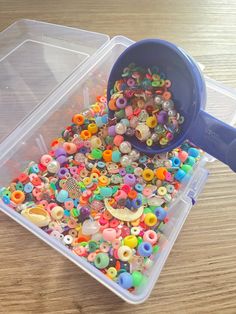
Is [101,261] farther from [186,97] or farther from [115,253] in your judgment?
[186,97]


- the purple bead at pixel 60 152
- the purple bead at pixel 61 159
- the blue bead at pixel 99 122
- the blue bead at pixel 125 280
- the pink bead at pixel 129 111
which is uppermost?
the pink bead at pixel 129 111

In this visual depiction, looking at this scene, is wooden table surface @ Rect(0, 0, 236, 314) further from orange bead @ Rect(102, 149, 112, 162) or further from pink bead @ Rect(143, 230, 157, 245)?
orange bead @ Rect(102, 149, 112, 162)

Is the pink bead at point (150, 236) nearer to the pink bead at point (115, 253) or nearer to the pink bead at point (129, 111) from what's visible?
the pink bead at point (115, 253)

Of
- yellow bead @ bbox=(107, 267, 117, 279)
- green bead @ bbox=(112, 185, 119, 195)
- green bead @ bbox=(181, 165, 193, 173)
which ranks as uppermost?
green bead @ bbox=(181, 165, 193, 173)

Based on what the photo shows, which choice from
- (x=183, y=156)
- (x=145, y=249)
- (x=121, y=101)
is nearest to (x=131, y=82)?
(x=121, y=101)

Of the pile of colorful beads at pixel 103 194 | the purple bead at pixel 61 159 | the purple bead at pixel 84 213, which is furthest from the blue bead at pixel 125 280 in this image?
the purple bead at pixel 61 159

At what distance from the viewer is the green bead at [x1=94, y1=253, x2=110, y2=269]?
0.43 metres

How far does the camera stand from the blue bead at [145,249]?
0.45 m

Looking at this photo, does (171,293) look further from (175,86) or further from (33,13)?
(33,13)

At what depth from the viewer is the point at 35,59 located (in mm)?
657

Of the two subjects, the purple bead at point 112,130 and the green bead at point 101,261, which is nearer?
the green bead at point 101,261

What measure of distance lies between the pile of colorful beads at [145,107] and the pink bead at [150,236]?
130 mm

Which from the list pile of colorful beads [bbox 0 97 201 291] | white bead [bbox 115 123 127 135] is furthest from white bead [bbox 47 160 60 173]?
white bead [bbox 115 123 127 135]

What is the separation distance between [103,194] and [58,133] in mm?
148
